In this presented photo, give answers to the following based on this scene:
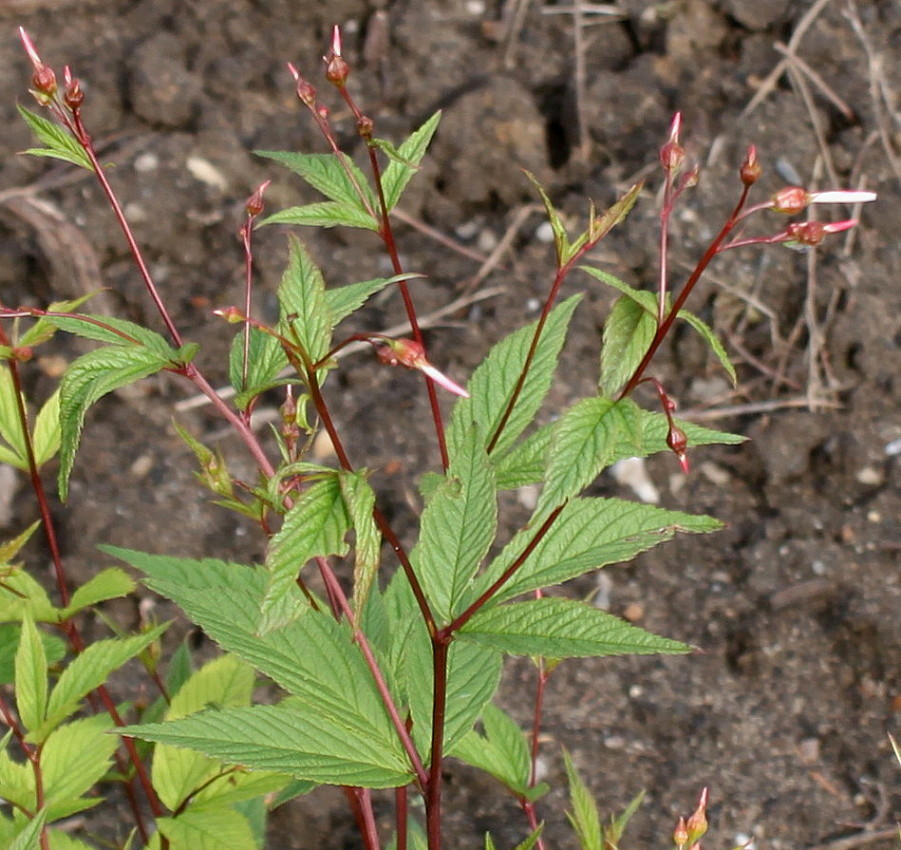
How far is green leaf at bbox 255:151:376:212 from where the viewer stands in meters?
1.57

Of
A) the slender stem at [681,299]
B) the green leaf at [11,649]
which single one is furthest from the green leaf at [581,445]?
the green leaf at [11,649]

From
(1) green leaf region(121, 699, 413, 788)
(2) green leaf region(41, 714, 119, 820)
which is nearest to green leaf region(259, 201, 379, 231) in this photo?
(1) green leaf region(121, 699, 413, 788)

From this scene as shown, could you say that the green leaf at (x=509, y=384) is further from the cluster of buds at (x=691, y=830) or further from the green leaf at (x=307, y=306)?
the cluster of buds at (x=691, y=830)

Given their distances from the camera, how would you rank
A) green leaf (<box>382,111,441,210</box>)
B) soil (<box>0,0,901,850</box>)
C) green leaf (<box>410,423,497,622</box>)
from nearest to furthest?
1. green leaf (<box>410,423,497,622</box>)
2. green leaf (<box>382,111,441,210</box>)
3. soil (<box>0,0,901,850</box>)

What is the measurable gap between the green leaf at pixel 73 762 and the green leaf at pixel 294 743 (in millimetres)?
436

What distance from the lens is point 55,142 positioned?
1.39 m

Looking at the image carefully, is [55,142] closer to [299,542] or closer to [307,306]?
[307,306]

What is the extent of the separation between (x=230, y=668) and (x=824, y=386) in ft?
6.33

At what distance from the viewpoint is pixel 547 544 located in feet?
4.76

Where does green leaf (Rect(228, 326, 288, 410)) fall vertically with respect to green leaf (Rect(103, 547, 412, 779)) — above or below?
above

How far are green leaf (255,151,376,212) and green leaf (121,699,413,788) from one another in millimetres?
692

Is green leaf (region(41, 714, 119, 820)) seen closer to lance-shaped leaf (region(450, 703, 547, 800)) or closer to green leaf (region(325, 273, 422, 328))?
lance-shaped leaf (region(450, 703, 547, 800))

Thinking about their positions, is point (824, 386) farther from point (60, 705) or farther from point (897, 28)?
point (60, 705)

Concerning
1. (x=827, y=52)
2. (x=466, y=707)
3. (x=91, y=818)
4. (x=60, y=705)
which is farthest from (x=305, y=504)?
(x=827, y=52)
